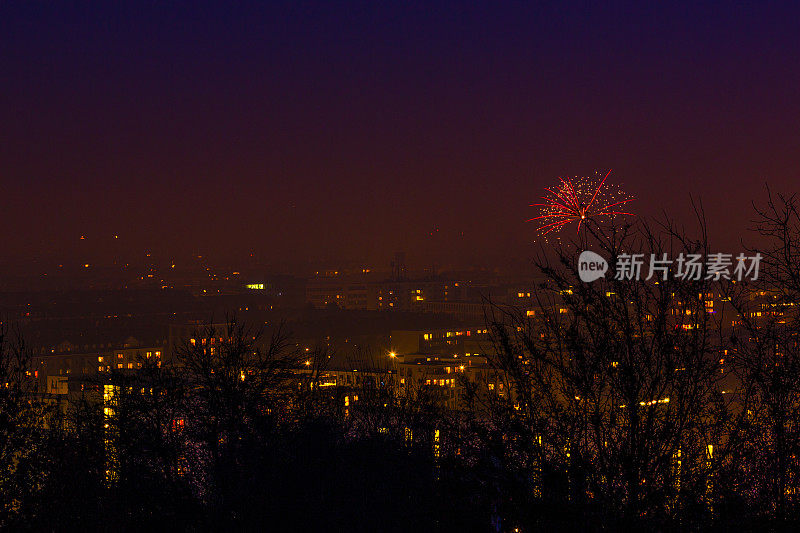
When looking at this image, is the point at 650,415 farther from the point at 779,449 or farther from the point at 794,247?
Answer: the point at 794,247

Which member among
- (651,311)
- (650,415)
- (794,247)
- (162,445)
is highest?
(794,247)

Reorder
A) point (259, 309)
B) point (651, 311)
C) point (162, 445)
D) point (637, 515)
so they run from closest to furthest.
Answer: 1. point (637, 515)
2. point (651, 311)
3. point (162, 445)
4. point (259, 309)

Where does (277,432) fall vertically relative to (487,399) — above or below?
below

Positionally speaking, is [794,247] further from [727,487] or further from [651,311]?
[727,487]

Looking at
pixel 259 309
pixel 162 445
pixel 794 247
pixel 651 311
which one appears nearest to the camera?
pixel 651 311

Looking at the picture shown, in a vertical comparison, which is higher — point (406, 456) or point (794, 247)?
point (794, 247)

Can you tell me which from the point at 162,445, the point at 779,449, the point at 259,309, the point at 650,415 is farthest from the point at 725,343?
the point at 259,309

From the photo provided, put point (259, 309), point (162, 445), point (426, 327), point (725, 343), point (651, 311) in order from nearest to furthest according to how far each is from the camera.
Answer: point (651, 311) < point (725, 343) < point (162, 445) < point (426, 327) < point (259, 309)

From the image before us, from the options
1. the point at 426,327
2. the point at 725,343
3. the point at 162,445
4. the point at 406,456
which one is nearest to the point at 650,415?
the point at 725,343

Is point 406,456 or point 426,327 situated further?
point 426,327
